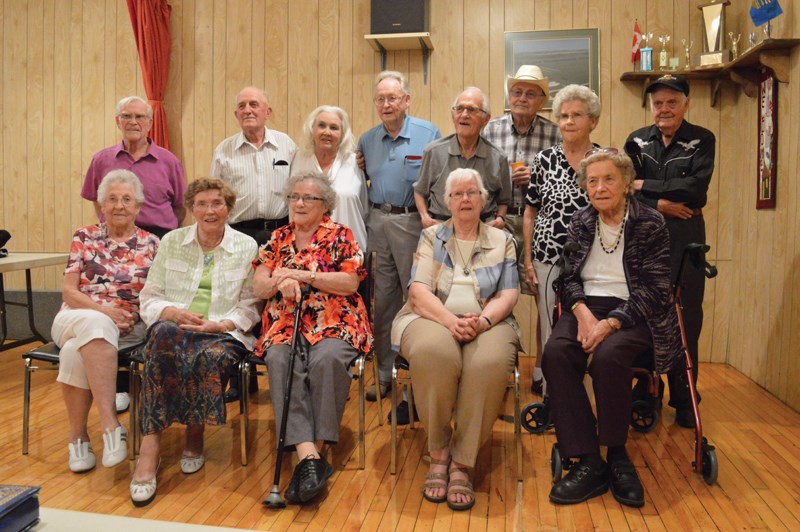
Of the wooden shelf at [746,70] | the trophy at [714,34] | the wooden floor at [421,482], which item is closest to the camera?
the wooden floor at [421,482]

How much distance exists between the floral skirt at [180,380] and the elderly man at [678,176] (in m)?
2.09

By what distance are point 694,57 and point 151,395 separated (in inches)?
152

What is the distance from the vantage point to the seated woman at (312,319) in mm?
2543

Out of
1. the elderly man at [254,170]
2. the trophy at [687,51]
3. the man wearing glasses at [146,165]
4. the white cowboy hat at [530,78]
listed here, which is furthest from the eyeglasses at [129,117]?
the trophy at [687,51]

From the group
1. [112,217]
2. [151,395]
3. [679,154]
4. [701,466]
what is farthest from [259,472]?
[679,154]

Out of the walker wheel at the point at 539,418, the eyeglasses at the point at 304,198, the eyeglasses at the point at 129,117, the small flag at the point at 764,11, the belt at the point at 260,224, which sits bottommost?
the walker wheel at the point at 539,418

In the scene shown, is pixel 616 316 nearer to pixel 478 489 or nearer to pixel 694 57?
pixel 478 489

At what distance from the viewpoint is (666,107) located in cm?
316

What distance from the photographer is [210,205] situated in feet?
9.53

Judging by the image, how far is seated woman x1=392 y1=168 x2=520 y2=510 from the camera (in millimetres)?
2471

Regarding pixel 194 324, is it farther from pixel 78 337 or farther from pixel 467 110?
pixel 467 110

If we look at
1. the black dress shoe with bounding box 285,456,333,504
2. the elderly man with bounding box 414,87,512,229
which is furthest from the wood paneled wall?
the black dress shoe with bounding box 285,456,333,504

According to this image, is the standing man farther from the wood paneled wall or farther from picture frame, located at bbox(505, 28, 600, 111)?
the wood paneled wall

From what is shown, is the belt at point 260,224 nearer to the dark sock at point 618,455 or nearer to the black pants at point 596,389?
the black pants at point 596,389
